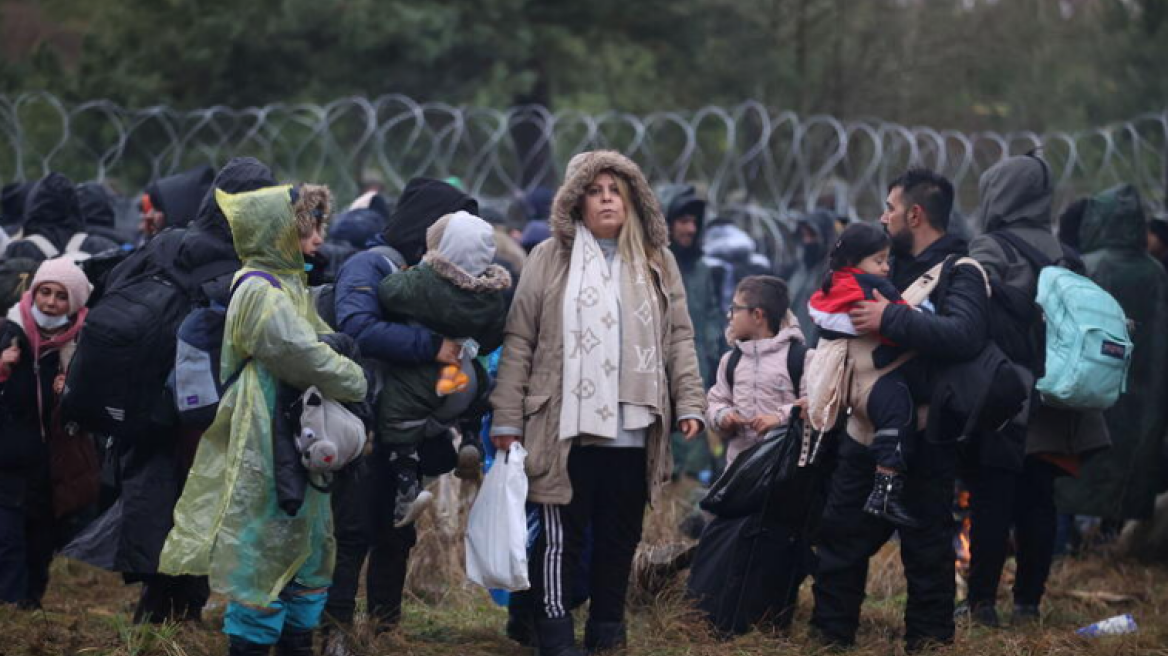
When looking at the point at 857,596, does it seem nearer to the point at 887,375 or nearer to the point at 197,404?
the point at 887,375

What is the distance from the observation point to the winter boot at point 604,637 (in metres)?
4.88

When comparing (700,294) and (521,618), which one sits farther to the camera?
(700,294)

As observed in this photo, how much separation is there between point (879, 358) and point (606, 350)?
973 mm

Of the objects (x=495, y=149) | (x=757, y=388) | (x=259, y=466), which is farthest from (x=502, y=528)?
(x=495, y=149)

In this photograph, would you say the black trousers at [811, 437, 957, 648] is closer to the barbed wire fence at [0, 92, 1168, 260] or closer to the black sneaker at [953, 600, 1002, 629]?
the black sneaker at [953, 600, 1002, 629]

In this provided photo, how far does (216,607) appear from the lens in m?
5.78

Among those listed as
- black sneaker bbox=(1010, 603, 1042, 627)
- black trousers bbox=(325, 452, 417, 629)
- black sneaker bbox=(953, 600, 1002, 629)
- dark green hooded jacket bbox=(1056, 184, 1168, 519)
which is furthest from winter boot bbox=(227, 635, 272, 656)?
dark green hooded jacket bbox=(1056, 184, 1168, 519)

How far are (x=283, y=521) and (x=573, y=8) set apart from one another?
13096 millimetres

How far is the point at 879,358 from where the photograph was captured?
498cm

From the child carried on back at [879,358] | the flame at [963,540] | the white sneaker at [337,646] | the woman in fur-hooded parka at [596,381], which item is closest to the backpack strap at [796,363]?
the child carried on back at [879,358]

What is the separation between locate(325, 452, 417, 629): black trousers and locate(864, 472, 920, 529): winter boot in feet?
5.15

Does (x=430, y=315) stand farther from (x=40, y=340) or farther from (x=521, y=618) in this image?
(x=40, y=340)

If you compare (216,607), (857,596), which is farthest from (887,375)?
(216,607)

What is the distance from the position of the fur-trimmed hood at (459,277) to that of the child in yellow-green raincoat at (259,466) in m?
0.43
